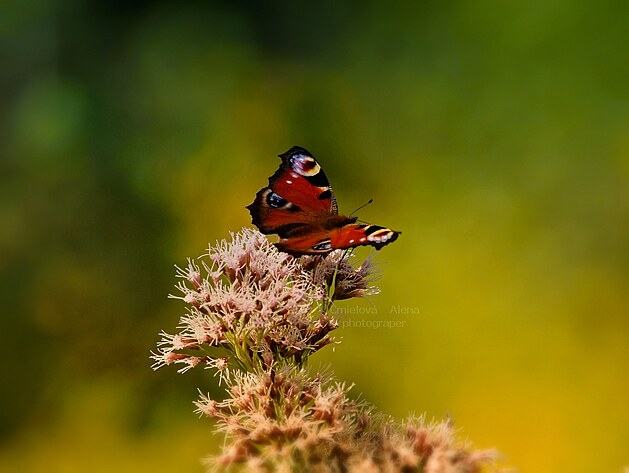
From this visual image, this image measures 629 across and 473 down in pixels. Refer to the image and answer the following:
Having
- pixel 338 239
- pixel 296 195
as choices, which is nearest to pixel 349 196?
pixel 296 195

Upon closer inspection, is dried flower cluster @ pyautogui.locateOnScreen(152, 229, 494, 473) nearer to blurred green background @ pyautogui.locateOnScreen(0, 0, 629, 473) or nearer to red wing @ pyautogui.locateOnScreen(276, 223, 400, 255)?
red wing @ pyautogui.locateOnScreen(276, 223, 400, 255)

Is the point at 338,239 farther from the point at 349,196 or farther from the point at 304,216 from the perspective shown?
the point at 349,196

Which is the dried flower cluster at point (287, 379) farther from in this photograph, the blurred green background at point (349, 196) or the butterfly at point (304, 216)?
the blurred green background at point (349, 196)

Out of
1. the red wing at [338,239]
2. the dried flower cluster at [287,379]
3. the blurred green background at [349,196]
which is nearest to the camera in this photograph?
the dried flower cluster at [287,379]

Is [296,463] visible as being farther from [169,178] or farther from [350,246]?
[169,178]

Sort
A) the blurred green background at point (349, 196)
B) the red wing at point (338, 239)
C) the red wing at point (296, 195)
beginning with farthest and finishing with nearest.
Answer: the blurred green background at point (349, 196) → the red wing at point (296, 195) → the red wing at point (338, 239)

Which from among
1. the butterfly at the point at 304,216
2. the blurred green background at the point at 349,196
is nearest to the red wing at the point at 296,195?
the butterfly at the point at 304,216

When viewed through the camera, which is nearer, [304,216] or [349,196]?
[304,216]

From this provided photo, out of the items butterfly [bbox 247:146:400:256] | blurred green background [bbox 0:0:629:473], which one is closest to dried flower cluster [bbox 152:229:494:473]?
butterfly [bbox 247:146:400:256]
